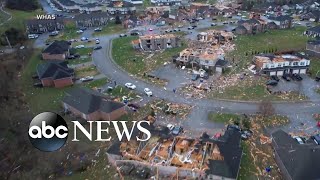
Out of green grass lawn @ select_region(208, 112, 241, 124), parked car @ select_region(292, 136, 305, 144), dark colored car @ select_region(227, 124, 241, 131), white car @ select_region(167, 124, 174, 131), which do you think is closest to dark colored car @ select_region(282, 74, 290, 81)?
green grass lawn @ select_region(208, 112, 241, 124)

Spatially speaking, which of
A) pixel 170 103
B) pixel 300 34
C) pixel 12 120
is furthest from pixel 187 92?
pixel 300 34

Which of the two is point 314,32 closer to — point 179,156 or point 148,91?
point 148,91

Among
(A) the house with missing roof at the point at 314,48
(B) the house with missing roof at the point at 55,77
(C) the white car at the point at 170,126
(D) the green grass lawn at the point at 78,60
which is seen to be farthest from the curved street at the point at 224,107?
(A) the house with missing roof at the point at 314,48

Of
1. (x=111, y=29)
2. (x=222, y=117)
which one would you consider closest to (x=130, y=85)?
(x=222, y=117)

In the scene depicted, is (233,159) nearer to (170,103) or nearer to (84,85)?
(170,103)

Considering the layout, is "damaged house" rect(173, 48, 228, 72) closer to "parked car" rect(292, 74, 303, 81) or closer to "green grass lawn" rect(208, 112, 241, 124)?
"parked car" rect(292, 74, 303, 81)

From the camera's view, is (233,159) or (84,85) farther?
(84,85)
